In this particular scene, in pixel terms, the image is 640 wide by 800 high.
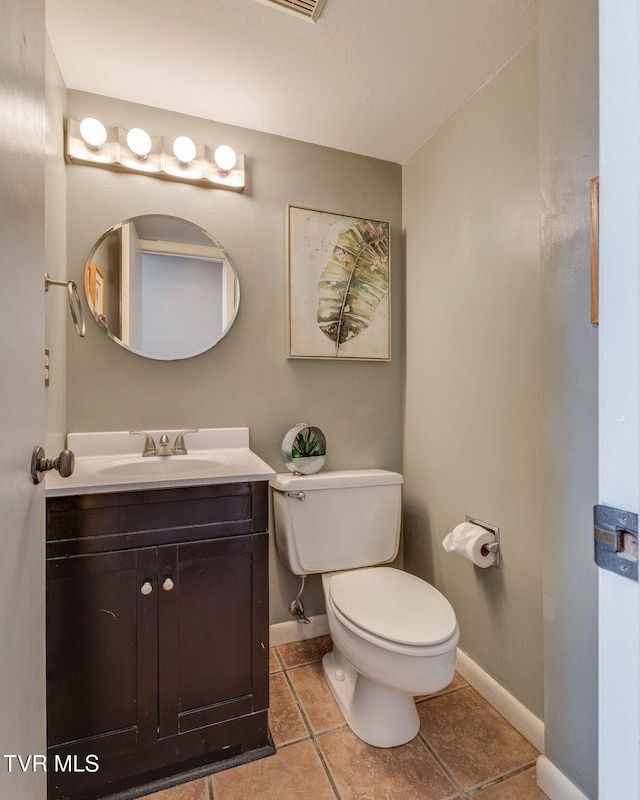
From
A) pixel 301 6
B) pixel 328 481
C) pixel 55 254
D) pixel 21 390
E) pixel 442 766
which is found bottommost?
pixel 442 766

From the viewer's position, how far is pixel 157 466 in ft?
5.05

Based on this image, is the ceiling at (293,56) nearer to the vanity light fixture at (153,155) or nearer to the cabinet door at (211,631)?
the vanity light fixture at (153,155)

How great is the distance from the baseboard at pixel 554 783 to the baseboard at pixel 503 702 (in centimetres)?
15

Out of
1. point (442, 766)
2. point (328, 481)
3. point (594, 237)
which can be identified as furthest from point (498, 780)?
point (594, 237)

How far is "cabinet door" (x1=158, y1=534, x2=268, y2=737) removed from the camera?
3.91 feet

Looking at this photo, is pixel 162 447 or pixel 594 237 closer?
pixel 594 237

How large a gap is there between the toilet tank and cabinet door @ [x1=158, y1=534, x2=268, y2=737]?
0.33 metres

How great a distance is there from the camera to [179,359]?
1.69 meters

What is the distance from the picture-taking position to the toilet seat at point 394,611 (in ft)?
3.88

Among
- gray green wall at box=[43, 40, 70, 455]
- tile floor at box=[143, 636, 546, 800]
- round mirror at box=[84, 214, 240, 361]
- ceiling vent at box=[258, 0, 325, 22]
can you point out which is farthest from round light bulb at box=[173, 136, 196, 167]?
tile floor at box=[143, 636, 546, 800]

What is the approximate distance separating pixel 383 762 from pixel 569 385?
1263 mm
